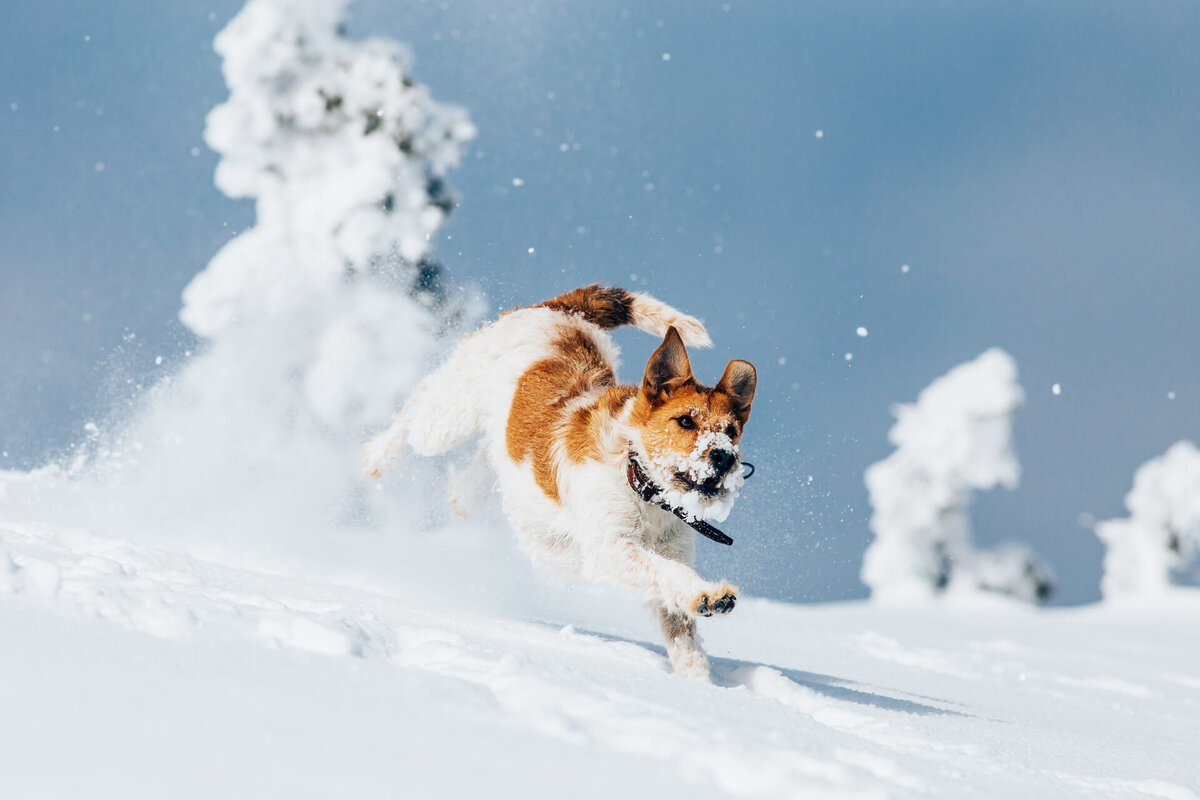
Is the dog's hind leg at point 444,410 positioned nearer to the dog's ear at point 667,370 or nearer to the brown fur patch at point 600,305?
the brown fur patch at point 600,305

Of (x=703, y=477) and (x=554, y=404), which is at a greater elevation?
(x=554, y=404)

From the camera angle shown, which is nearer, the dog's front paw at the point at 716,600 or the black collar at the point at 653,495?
the dog's front paw at the point at 716,600

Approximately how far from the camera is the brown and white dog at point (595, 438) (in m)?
3.12

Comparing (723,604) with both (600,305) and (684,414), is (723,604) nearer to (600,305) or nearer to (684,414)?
(684,414)

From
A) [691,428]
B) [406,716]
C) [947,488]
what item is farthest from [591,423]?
[947,488]

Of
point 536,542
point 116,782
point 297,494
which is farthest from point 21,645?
point 297,494

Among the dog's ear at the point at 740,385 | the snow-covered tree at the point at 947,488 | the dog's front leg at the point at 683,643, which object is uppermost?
the snow-covered tree at the point at 947,488

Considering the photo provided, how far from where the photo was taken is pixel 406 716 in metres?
1.68

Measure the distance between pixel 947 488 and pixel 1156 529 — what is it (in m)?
4.98

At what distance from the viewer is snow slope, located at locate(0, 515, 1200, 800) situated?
140 centimetres

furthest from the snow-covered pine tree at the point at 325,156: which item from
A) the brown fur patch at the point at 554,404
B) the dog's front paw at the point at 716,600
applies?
the dog's front paw at the point at 716,600

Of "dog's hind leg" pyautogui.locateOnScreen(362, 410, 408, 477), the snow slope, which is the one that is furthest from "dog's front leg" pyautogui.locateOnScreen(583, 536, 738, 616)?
"dog's hind leg" pyautogui.locateOnScreen(362, 410, 408, 477)

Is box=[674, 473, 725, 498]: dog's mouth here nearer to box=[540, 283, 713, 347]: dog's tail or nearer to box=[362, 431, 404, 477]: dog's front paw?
box=[540, 283, 713, 347]: dog's tail

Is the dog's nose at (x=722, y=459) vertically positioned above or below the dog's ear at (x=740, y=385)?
below
